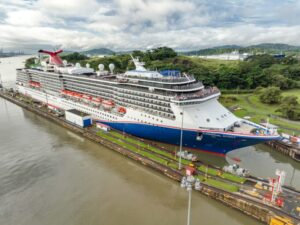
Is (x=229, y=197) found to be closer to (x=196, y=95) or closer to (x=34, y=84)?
(x=196, y=95)

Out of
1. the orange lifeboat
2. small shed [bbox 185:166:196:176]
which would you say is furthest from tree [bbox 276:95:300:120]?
the orange lifeboat

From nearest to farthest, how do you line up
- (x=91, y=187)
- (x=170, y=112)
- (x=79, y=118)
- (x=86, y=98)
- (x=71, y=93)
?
(x=91, y=187), (x=170, y=112), (x=79, y=118), (x=86, y=98), (x=71, y=93)

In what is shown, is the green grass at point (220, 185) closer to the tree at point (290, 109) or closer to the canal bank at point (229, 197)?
the canal bank at point (229, 197)

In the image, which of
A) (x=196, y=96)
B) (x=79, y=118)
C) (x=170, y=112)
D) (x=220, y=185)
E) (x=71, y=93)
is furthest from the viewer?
(x=71, y=93)

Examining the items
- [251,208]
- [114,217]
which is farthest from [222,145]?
[114,217]

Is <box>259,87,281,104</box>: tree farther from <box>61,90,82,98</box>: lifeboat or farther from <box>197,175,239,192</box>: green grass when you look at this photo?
<box>61,90,82,98</box>: lifeboat

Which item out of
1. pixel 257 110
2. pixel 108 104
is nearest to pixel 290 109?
pixel 257 110

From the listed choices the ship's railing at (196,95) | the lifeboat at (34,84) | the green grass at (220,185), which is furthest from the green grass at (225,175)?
the lifeboat at (34,84)
